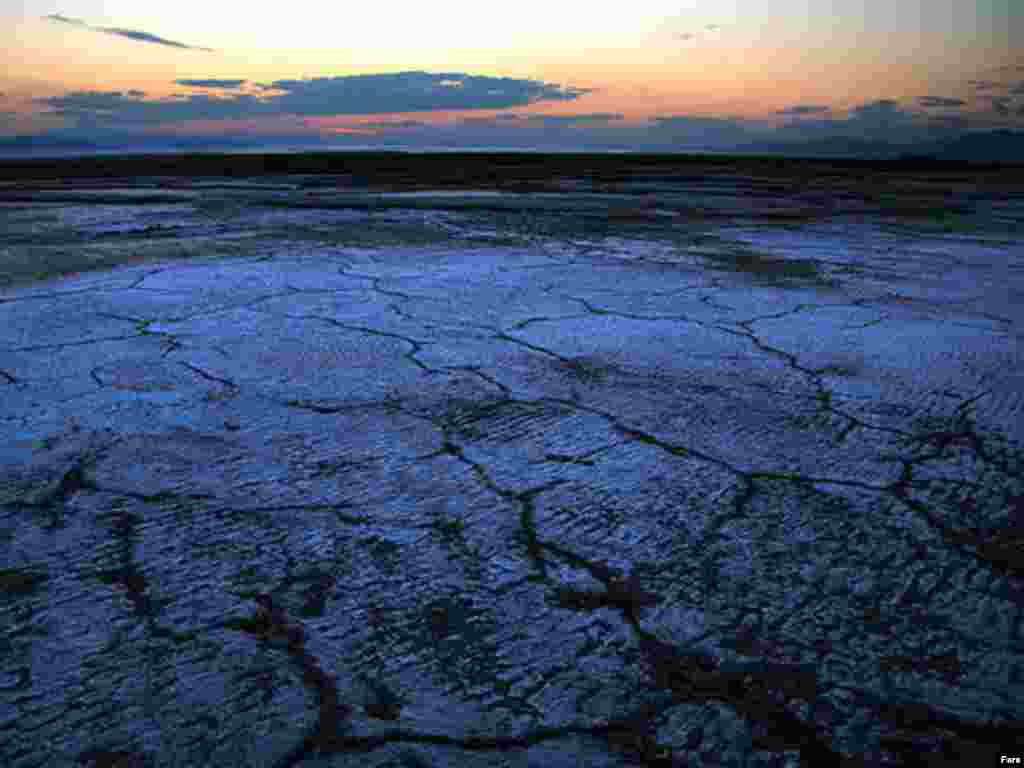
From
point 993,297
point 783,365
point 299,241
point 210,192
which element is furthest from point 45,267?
point 210,192

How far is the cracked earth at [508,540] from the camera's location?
77cm

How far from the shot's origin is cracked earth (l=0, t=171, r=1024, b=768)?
0.77 meters

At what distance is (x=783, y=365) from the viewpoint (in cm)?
198

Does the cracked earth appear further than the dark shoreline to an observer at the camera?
No

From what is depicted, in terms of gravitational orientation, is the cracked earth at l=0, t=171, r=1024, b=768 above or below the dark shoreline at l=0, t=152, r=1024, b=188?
below

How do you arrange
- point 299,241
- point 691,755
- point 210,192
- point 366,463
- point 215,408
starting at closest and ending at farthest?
1. point 691,755
2. point 366,463
3. point 215,408
4. point 299,241
5. point 210,192

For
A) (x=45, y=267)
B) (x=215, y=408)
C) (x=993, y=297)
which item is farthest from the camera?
(x=45, y=267)

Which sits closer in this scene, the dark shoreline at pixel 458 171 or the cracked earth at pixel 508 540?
the cracked earth at pixel 508 540

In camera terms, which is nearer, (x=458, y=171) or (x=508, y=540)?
(x=508, y=540)

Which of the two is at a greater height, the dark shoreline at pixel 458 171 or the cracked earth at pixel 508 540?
the dark shoreline at pixel 458 171

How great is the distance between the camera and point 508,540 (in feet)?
3.61

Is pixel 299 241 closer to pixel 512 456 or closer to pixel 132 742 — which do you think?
pixel 512 456

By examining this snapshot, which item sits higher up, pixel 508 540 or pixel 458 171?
pixel 458 171

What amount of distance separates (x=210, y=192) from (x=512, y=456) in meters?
9.54
